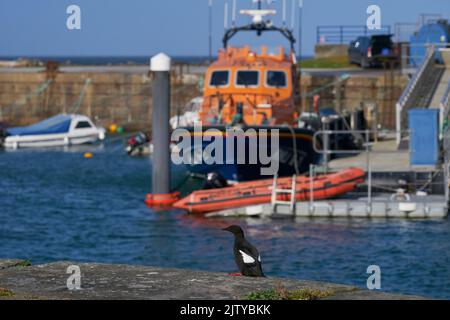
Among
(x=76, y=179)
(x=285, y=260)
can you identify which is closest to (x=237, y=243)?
(x=285, y=260)

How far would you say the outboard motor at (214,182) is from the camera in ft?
90.2

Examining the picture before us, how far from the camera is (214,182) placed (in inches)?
1086

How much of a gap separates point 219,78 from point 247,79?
2.40 ft

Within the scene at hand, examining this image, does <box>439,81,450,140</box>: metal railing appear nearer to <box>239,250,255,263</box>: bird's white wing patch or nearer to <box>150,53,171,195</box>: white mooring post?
<box>150,53,171,195</box>: white mooring post

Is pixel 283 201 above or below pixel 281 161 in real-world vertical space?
below

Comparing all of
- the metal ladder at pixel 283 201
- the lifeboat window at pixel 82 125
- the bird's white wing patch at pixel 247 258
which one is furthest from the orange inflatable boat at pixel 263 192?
the lifeboat window at pixel 82 125

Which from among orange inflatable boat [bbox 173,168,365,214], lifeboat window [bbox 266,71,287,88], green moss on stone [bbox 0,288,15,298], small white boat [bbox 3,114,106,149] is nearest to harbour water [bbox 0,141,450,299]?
orange inflatable boat [bbox 173,168,365,214]

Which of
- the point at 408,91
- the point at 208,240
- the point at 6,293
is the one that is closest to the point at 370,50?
the point at 408,91

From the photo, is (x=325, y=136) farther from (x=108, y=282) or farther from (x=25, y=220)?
(x=108, y=282)

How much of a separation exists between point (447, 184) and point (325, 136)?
351cm

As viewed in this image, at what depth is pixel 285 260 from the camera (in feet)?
66.9

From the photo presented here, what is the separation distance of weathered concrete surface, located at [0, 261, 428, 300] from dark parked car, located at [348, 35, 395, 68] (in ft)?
127

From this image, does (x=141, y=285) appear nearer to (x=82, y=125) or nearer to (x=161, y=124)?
(x=161, y=124)

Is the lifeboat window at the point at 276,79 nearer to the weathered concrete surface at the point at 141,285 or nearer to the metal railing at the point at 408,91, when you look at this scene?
the metal railing at the point at 408,91
